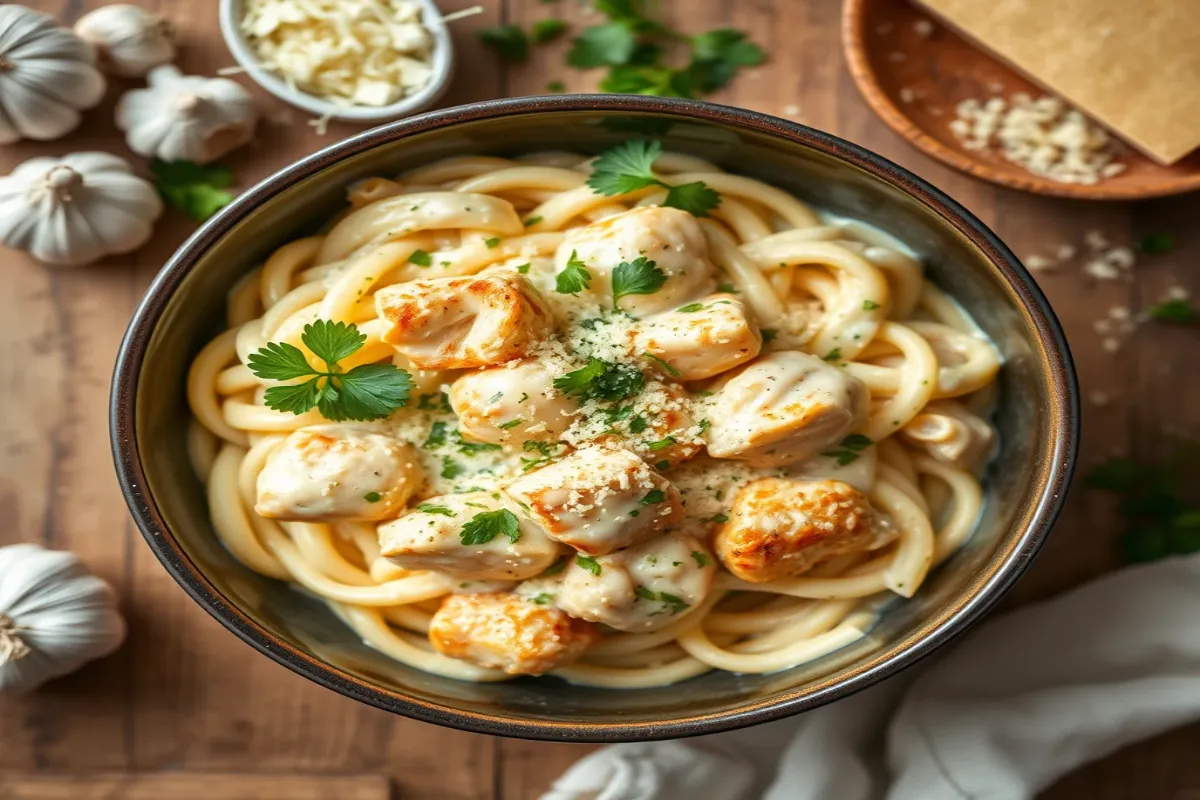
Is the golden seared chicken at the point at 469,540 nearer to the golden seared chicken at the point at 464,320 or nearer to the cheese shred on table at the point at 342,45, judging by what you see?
the golden seared chicken at the point at 464,320

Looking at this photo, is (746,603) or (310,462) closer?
(310,462)

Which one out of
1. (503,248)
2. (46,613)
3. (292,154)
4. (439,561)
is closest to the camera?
(439,561)

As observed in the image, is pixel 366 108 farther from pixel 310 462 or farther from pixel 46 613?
pixel 46 613

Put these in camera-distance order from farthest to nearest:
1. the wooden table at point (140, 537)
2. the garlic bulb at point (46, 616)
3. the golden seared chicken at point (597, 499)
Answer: the wooden table at point (140, 537) < the garlic bulb at point (46, 616) < the golden seared chicken at point (597, 499)

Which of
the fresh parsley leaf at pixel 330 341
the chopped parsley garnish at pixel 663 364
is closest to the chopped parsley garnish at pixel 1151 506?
the chopped parsley garnish at pixel 663 364

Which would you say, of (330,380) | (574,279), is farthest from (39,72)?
(574,279)

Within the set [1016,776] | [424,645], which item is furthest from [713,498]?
[1016,776]

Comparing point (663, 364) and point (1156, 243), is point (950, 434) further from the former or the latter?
point (1156, 243)
